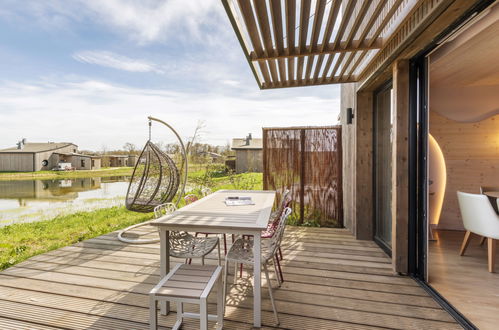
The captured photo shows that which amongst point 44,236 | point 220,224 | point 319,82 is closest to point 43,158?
point 44,236

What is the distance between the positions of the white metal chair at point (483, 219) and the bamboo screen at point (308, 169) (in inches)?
77.4

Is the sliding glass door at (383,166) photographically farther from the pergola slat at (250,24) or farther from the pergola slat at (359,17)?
the pergola slat at (250,24)

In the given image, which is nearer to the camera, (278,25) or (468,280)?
(278,25)

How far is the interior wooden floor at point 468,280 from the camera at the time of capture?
6.11 feet

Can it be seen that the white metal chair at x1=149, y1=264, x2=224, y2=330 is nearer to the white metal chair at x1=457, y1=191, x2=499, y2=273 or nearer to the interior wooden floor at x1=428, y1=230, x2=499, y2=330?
the interior wooden floor at x1=428, y1=230, x2=499, y2=330

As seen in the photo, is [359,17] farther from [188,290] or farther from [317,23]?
[188,290]

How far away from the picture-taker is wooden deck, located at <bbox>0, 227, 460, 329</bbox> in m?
1.82

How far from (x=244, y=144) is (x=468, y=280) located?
17.2 m

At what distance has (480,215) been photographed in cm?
262

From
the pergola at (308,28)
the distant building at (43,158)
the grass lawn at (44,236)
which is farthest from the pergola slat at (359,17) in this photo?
the distant building at (43,158)

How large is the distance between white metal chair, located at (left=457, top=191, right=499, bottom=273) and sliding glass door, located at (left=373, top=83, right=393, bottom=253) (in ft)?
2.58

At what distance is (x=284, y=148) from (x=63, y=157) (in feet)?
118

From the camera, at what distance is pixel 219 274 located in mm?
1675

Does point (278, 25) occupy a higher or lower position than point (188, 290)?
higher
